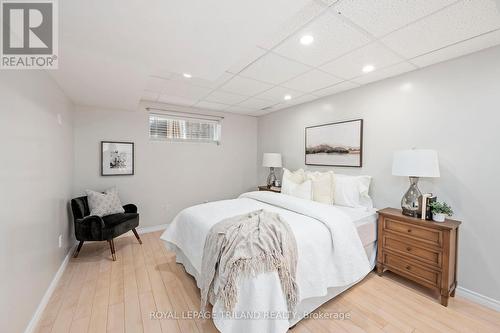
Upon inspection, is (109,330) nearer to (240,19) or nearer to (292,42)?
(240,19)

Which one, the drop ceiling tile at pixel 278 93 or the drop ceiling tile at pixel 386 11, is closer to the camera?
the drop ceiling tile at pixel 386 11

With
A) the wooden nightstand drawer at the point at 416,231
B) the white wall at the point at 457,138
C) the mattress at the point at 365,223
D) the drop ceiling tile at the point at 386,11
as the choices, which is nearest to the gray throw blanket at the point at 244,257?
the mattress at the point at 365,223

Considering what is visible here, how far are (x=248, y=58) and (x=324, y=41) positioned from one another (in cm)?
76

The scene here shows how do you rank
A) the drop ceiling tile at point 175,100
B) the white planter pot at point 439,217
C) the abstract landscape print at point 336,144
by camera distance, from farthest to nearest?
the drop ceiling tile at point 175,100, the abstract landscape print at point 336,144, the white planter pot at point 439,217

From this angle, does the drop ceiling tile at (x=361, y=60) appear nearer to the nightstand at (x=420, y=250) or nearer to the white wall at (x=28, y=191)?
the nightstand at (x=420, y=250)

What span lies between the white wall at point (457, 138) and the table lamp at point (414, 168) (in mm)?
230

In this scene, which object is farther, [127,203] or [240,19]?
[127,203]

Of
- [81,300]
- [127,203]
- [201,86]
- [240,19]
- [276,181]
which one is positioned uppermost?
[201,86]

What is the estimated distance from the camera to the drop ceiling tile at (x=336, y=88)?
295cm

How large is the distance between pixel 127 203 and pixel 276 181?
2.87 m

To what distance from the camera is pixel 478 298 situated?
204 cm

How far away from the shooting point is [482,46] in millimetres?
1964

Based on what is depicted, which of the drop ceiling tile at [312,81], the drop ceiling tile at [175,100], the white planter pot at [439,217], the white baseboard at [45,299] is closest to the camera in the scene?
the white baseboard at [45,299]

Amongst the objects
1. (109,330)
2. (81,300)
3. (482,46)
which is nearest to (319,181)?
(482,46)
